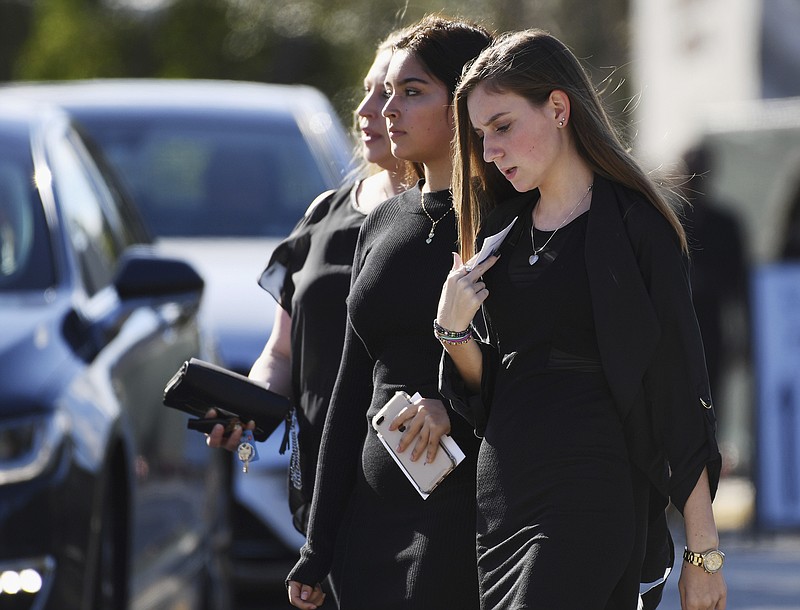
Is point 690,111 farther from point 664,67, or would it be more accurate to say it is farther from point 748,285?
point 748,285

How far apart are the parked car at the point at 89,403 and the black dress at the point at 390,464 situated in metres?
1.02

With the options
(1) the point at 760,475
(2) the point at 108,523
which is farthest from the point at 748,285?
(2) the point at 108,523

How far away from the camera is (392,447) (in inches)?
142

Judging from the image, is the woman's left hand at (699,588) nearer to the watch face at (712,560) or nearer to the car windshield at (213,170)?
the watch face at (712,560)

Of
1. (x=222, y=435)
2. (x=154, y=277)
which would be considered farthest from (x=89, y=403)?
(x=222, y=435)

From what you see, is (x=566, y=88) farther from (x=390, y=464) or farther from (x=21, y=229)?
(x=21, y=229)

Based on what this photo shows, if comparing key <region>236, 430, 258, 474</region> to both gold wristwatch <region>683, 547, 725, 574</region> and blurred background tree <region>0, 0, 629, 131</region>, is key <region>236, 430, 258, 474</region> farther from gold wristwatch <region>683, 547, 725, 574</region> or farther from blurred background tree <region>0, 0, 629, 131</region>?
blurred background tree <region>0, 0, 629, 131</region>

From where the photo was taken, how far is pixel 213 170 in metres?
8.27

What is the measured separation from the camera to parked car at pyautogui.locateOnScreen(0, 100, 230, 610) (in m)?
4.55

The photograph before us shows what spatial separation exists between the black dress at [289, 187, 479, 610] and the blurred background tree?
82.4ft

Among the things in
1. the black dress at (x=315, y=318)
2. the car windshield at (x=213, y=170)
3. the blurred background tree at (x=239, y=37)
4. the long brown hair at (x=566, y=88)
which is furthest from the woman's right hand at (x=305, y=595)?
the blurred background tree at (x=239, y=37)

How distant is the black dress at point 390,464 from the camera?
3564 mm

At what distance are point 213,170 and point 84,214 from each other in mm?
2365

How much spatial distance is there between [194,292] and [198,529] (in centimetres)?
91
